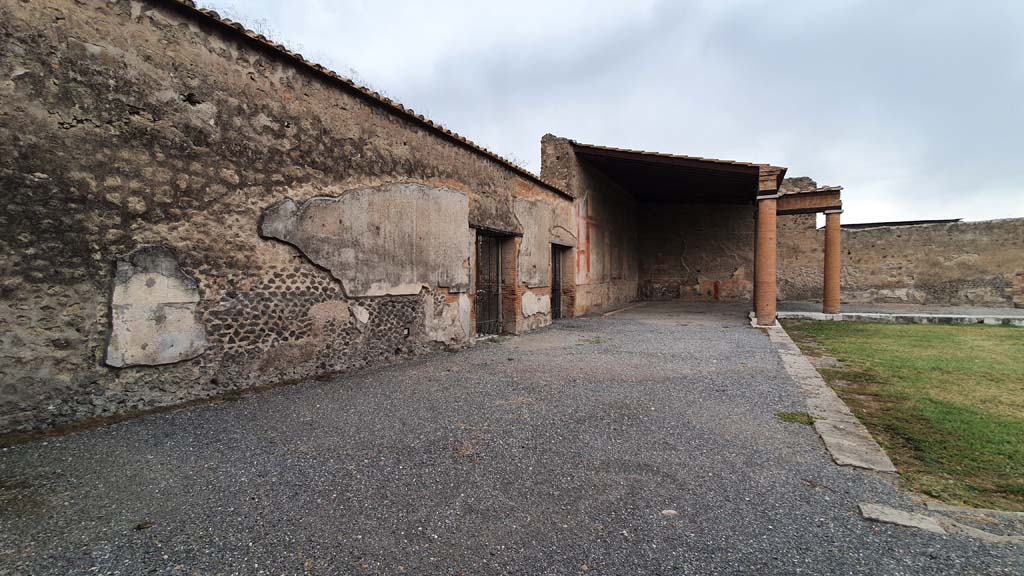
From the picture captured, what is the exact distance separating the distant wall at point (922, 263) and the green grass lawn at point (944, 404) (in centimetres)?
858

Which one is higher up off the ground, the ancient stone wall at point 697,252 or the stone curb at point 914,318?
the ancient stone wall at point 697,252

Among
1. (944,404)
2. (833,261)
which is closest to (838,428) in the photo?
(944,404)

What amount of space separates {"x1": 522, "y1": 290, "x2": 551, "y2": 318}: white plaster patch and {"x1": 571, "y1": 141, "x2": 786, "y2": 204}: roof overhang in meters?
4.06

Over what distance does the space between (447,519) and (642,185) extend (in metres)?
14.8

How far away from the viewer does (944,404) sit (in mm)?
3850

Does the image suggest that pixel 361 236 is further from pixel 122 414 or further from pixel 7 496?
pixel 7 496

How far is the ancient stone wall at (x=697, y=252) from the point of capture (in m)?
18.2

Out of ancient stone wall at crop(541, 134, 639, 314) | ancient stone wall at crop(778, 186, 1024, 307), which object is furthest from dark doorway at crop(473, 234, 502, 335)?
ancient stone wall at crop(778, 186, 1024, 307)

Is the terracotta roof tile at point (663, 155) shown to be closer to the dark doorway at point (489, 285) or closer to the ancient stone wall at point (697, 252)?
the dark doorway at point (489, 285)

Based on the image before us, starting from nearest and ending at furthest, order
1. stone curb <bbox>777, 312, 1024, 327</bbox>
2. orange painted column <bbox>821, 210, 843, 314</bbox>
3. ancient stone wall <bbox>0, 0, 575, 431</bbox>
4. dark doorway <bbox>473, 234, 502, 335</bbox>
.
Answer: ancient stone wall <bbox>0, 0, 575, 431</bbox>, dark doorway <bbox>473, 234, 502, 335</bbox>, stone curb <bbox>777, 312, 1024, 327</bbox>, orange painted column <bbox>821, 210, 843, 314</bbox>

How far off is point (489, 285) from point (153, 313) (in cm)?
515

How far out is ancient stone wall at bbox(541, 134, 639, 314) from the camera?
36.9ft

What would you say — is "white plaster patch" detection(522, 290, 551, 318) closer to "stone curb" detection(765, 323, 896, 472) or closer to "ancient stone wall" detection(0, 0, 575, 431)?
"ancient stone wall" detection(0, 0, 575, 431)

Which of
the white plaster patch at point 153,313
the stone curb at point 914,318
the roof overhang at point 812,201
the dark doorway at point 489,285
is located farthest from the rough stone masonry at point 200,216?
the stone curb at point 914,318
